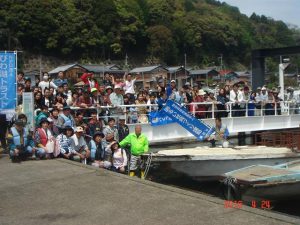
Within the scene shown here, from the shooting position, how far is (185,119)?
50.5 feet

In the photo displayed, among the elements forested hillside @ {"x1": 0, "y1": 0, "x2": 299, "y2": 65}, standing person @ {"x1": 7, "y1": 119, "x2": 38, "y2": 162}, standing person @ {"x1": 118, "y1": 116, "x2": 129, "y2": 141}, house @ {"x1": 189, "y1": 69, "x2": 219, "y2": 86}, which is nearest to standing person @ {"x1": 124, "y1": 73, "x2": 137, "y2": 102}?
standing person @ {"x1": 118, "y1": 116, "x2": 129, "y2": 141}

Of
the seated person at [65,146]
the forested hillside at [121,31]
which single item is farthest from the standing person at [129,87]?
the forested hillside at [121,31]

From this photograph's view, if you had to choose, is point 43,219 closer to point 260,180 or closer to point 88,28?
point 260,180

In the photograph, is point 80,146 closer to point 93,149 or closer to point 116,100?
point 93,149

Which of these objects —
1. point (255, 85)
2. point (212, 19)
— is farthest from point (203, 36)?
point (255, 85)

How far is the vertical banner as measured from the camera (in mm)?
11734

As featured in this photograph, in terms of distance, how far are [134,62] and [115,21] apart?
533 inches

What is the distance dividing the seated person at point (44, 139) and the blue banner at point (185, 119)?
16.4 feet

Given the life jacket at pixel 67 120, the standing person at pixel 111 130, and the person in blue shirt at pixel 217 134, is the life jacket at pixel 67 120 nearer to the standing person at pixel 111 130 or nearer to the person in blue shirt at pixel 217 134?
the standing person at pixel 111 130

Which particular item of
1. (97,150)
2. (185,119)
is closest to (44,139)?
(97,150)

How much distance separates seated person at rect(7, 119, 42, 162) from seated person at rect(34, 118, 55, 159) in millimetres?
145

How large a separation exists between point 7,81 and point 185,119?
6367 mm

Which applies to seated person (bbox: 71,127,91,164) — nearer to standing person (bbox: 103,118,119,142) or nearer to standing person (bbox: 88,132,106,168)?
standing person (bbox: 88,132,106,168)

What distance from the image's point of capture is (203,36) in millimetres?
112875
